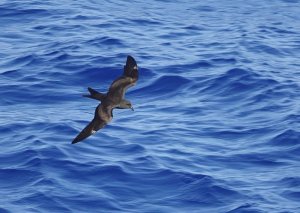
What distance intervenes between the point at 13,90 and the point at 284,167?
7.26m

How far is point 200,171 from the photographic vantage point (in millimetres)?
23344

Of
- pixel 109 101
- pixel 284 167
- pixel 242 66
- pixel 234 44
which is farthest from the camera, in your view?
pixel 234 44

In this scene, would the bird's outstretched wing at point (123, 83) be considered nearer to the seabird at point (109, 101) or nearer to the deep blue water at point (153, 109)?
the seabird at point (109, 101)

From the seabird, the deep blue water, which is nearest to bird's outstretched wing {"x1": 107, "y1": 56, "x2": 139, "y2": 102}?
the seabird

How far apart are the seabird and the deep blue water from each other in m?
3.38

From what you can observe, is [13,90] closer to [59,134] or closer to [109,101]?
[59,134]

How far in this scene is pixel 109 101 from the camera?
62.6 ft

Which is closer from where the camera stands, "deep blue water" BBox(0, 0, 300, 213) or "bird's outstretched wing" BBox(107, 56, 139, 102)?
"bird's outstretched wing" BBox(107, 56, 139, 102)

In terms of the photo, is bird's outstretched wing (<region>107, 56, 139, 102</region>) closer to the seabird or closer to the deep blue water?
the seabird

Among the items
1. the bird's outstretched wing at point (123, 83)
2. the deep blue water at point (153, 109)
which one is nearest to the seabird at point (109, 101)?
the bird's outstretched wing at point (123, 83)

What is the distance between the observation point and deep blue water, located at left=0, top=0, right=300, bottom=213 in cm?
2267

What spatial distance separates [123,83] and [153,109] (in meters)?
6.70

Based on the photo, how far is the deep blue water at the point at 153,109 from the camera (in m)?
22.7

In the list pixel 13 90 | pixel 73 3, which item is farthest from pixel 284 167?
pixel 73 3
